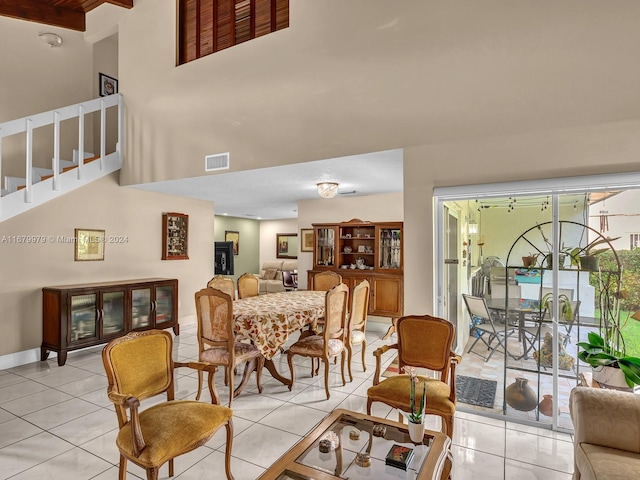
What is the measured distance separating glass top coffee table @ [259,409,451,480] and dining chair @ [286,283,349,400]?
52.6 inches

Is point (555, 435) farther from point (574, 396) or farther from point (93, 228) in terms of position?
point (93, 228)

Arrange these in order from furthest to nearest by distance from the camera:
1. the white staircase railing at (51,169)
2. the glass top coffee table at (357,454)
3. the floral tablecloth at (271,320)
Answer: the white staircase railing at (51,169) < the floral tablecloth at (271,320) < the glass top coffee table at (357,454)

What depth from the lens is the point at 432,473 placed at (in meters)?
1.60

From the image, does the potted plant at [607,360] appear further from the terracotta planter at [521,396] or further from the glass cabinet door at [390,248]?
the glass cabinet door at [390,248]

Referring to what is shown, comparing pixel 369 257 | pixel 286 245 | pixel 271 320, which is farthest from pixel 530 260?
pixel 286 245

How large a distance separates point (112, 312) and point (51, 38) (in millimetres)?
3951

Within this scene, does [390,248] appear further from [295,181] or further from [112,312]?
[112,312]

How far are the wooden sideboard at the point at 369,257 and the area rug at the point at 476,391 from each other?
240 centimetres

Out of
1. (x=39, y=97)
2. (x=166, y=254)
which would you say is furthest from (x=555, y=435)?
(x=39, y=97)

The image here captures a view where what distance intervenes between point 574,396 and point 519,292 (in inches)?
46.2

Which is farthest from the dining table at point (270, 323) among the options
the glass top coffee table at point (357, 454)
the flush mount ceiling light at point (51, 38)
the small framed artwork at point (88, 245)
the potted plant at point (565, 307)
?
the flush mount ceiling light at point (51, 38)

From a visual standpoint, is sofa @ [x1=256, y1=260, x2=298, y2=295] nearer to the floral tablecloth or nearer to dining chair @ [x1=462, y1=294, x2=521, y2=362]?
the floral tablecloth

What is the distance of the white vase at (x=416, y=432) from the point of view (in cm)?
181

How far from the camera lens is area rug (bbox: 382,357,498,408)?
3172 millimetres
